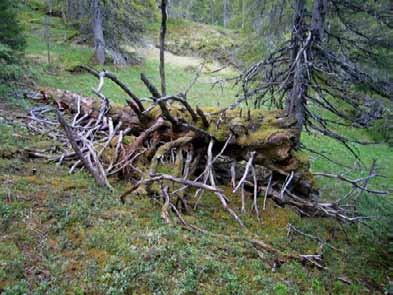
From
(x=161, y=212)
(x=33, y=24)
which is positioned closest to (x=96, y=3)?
(x=33, y=24)

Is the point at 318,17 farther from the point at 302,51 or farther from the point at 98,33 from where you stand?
the point at 98,33

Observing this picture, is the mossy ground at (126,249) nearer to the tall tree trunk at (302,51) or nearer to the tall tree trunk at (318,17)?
the tall tree trunk at (302,51)

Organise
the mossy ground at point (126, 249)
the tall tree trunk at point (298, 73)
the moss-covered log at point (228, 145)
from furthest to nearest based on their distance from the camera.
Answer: the tall tree trunk at point (298, 73) < the moss-covered log at point (228, 145) < the mossy ground at point (126, 249)

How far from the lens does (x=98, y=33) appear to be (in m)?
20.8

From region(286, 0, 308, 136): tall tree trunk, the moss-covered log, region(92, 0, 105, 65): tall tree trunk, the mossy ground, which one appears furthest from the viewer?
region(92, 0, 105, 65): tall tree trunk

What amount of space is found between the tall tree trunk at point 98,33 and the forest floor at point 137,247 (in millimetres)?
14646

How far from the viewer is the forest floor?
3779mm

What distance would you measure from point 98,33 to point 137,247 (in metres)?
18.8

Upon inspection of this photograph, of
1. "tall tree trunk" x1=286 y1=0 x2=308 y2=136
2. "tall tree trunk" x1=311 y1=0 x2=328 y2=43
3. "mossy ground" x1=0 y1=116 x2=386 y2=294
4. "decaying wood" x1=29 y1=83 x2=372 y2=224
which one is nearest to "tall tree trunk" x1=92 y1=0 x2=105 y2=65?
"decaying wood" x1=29 y1=83 x2=372 y2=224

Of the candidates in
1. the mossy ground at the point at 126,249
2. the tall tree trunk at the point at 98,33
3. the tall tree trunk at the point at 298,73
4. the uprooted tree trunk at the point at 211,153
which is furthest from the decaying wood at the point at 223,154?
the tall tree trunk at the point at 98,33

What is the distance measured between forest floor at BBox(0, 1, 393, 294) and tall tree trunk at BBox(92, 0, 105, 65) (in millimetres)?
14646

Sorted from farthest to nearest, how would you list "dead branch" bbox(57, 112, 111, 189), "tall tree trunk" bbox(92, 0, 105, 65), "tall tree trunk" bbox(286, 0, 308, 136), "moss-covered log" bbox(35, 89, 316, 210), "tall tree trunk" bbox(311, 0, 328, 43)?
"tall tree trunk" bbox(92, 0, 105, 65) → "tall tree trunk" bbox(311, 0, 328, 43) → "tall tree trunk" bbox(286, 0, 308, 136) → "moss-covered log" bbox(35, 89, 316, 210) → "dead branch" bbox(57, 112, 111, 189)

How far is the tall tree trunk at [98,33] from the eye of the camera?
20.1 meters

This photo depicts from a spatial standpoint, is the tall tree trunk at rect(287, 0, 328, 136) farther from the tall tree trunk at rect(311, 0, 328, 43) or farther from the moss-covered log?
the moss-covered log
